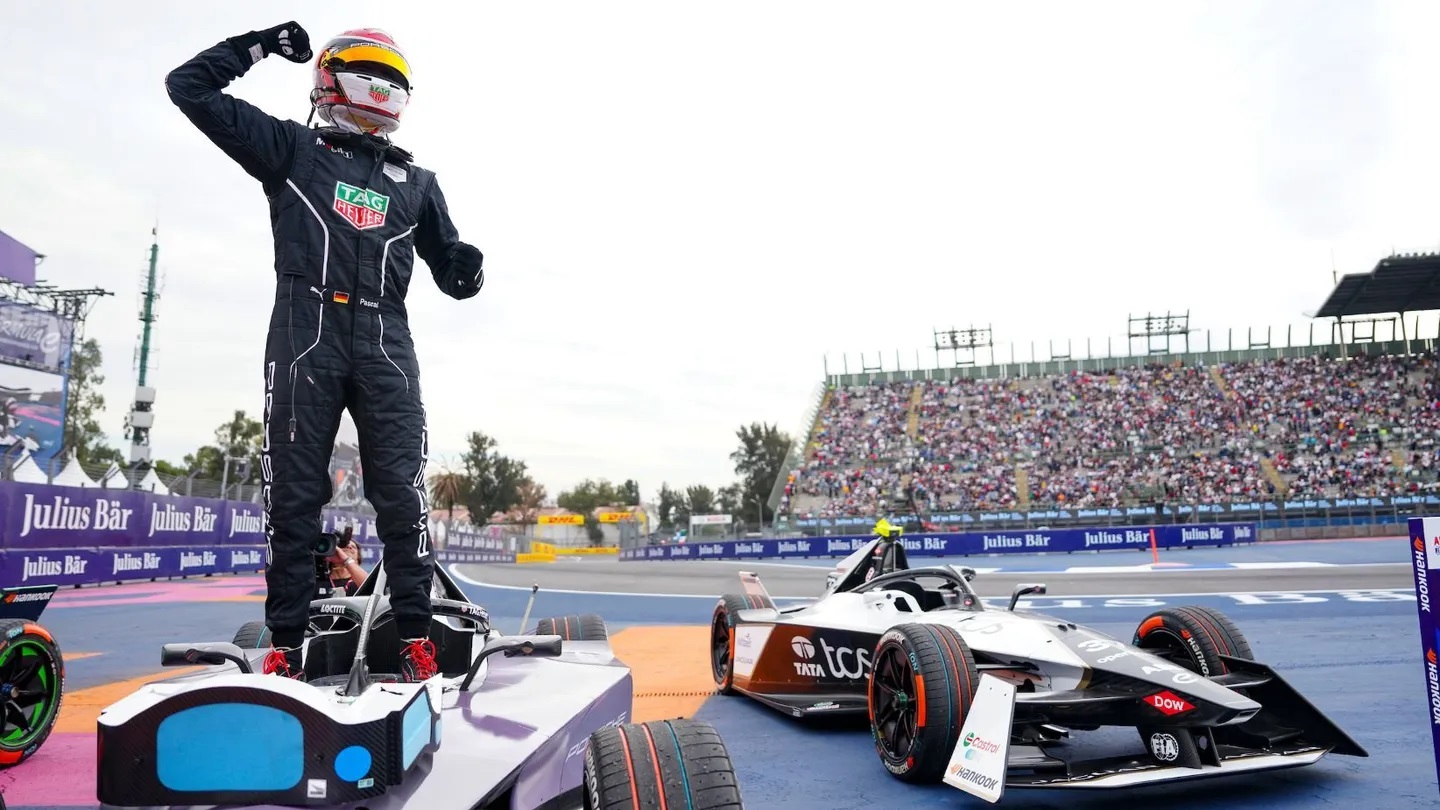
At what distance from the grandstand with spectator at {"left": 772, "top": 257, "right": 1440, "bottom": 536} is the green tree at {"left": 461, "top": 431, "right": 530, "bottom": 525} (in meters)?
29.7

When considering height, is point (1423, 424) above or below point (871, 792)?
above

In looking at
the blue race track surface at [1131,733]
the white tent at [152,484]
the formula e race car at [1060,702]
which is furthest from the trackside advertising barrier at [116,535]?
→ the formula e race car at [1060,702]

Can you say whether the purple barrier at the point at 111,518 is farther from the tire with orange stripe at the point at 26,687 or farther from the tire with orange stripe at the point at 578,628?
the tire with orange stripe at the point at 578,628

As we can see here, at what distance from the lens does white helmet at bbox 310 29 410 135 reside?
10.1 ft

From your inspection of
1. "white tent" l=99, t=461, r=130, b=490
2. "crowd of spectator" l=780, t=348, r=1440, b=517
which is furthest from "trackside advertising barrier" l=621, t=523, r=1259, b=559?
"white tent" l=99, t=461, r=130, b=490

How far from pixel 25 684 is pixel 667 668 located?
4.89 m

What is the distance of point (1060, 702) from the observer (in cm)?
392

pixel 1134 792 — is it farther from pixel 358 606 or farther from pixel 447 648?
pixel 358 606

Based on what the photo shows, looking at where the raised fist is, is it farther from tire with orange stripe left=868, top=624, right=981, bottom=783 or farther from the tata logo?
the tata logo

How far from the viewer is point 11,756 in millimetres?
4371

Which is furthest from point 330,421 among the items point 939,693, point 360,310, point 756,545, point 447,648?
point 756,545

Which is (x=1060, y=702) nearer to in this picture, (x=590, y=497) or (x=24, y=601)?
(x=24, y=601)

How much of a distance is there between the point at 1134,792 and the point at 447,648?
9.67ft

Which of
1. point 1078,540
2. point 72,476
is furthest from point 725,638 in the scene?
point 1078,540
